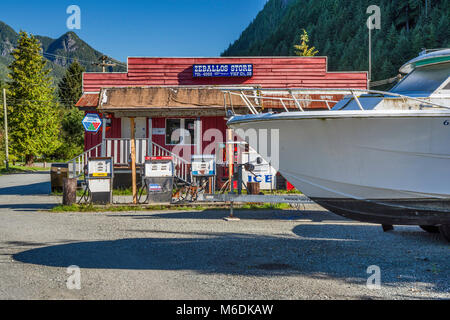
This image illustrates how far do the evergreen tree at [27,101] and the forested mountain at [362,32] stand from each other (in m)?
39.4

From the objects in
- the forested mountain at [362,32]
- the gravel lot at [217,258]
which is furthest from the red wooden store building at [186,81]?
the forested mountain at [362,32]

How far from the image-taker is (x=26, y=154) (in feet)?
145

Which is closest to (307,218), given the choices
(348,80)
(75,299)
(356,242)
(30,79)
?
(356,242)

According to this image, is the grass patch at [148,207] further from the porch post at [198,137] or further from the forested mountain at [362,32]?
the forested mountain at [362,32]

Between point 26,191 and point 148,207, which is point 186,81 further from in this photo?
point 148,207

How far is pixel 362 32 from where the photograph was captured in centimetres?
7738

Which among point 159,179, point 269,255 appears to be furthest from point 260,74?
point 269,255

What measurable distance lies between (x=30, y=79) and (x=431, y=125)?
4310 centimetres

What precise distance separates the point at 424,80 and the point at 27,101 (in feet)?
137

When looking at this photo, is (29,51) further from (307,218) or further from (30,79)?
(307,218)

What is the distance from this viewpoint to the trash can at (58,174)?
16.9 meters

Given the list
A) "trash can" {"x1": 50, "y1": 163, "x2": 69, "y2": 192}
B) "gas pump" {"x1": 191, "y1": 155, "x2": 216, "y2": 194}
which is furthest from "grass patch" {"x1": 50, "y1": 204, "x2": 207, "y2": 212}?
"trash can" {"x1": 50, "y1": 163, "x2": 69, "y2": 192}
